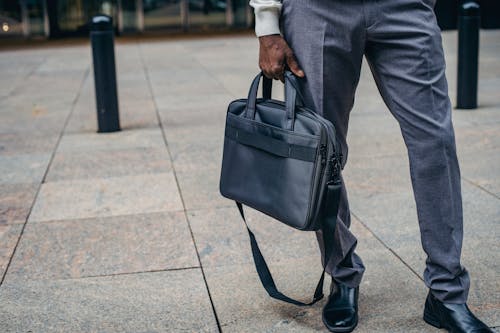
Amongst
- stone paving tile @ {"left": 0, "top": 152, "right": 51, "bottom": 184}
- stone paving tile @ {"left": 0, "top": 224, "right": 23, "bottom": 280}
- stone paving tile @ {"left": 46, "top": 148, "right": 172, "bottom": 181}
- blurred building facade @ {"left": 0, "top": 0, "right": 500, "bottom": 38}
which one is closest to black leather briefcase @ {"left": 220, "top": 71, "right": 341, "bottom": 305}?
stone paving tile @ {"left": 0, "top": 224, "right": 23, "bottom": 280}

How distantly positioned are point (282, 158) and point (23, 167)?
3.64 metres

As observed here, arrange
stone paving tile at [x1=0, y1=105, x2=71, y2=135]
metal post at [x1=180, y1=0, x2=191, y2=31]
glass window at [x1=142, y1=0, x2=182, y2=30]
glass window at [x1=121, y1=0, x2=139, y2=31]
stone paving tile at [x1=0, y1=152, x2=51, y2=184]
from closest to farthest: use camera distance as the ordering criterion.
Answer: stone paving tile at [x1=0, y1=152, x2=51, y2=184]
stone paving tile at [x1=0, y1=105, x2=71, y2=135]
glass window at [x1=121, y1=0, x2=139, y2=31]
glass window at [x1=142, y1=0, x2=182, y2=30]
metal post at [x1=180, y1=0, x2=191, y2=31]

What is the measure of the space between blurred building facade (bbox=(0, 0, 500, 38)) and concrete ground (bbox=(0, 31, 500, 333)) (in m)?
13.3

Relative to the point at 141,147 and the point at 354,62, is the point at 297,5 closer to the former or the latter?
the point at 354,62

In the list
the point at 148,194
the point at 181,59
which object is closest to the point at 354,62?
the point at 148,194

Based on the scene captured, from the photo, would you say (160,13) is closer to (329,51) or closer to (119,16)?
(119,16)

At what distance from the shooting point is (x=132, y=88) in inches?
392

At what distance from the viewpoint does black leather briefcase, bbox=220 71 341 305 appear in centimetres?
266

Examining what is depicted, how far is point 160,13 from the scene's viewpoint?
21.7 metres

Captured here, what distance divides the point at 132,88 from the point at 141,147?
12.0 feet

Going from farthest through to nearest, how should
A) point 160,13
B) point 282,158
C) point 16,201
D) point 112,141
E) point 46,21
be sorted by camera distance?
1. point 160,13
2. point 46,21
3. point 112,141
4. point 16,201
5. point 282,158

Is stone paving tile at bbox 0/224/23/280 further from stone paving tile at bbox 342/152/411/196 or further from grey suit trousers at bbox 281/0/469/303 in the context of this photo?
stone paving tile at bbox 342/152/411/196

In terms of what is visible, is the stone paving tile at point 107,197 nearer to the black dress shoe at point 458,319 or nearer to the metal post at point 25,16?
the black dress shoe at point 458,319

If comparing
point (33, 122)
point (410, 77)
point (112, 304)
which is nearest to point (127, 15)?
point (33, 122)
